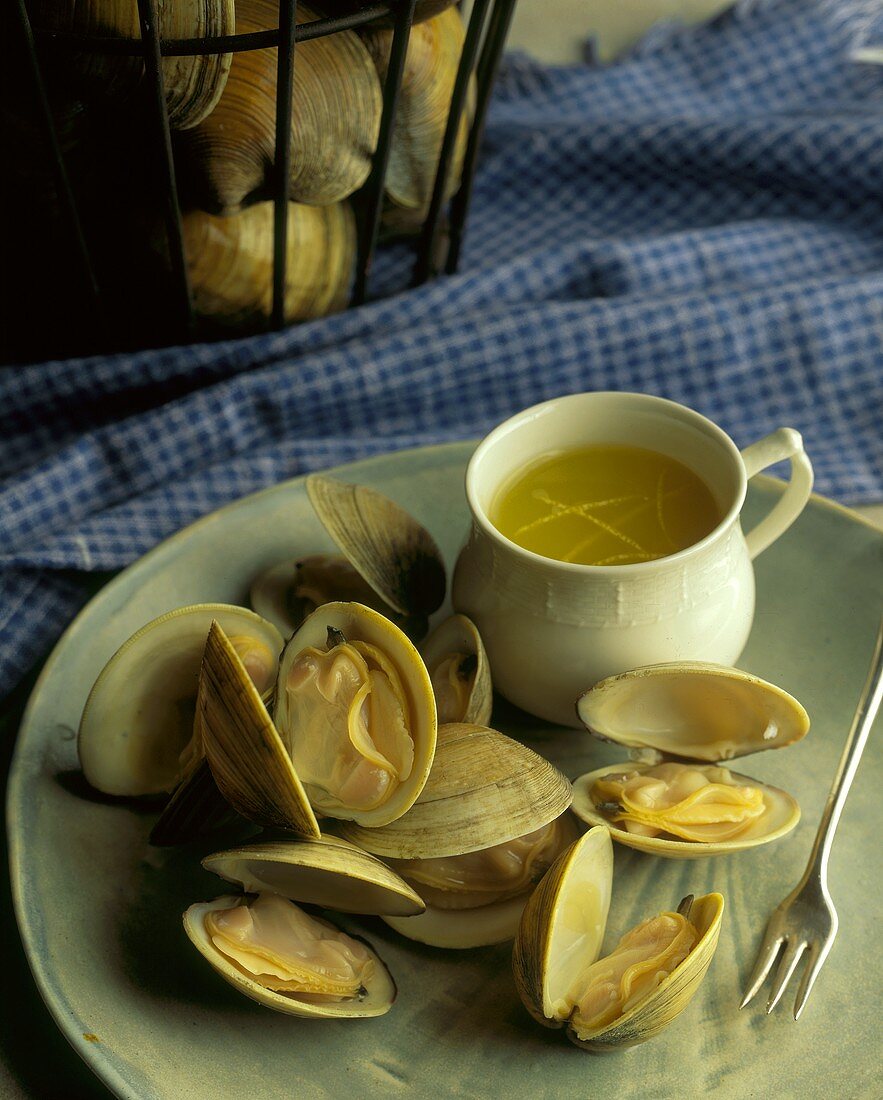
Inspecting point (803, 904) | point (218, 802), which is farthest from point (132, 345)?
point (803, 904)

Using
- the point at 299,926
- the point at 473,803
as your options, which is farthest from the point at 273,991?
the point at 473,803

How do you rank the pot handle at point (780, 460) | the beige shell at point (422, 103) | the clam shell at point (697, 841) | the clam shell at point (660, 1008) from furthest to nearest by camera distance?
1. the beige shell at point (422, 103)
2. the pot handle at point (780, 460)
3. the clam shell at point (697, 841)
4. the clam shell at point (660, 1008)

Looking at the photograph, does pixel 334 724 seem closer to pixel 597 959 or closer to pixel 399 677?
pixel 399 677

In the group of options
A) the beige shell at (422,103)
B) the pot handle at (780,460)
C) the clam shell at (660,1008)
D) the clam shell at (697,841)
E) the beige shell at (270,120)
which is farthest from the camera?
the beige shell at (422,103)

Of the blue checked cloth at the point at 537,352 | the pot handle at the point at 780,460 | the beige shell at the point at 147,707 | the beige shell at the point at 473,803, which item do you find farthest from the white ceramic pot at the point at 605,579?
the blue checked cloth at the point at 537,352

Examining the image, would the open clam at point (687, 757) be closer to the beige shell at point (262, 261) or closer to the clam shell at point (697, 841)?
the clam shell at point (697, 841)
